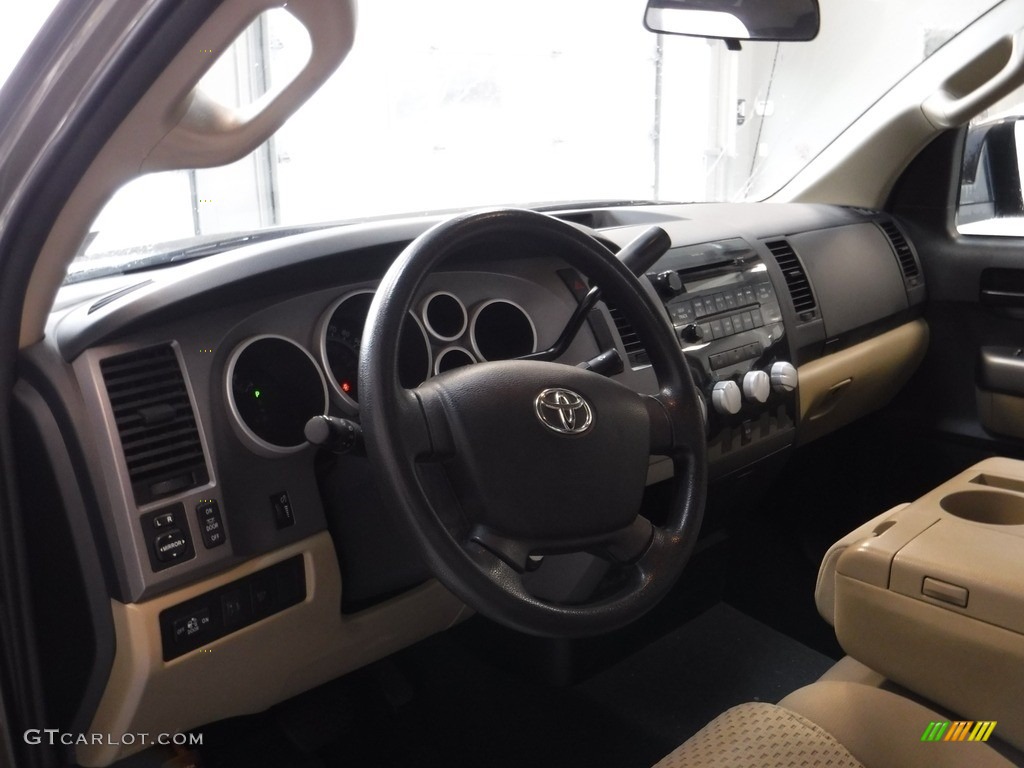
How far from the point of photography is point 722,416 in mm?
1740

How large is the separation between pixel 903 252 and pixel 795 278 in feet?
1.97

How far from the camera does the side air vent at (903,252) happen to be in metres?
2.54

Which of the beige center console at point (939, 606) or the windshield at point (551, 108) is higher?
the windshield at point (551, 108)

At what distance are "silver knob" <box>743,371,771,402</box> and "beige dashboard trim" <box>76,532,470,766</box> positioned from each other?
71 centimetres

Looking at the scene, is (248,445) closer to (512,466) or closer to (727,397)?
(512,466)

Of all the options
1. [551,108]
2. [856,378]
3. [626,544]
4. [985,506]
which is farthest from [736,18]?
[551,108]

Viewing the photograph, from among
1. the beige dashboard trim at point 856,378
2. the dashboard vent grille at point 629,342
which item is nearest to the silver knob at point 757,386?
the dashboard vent grille at point 629,342

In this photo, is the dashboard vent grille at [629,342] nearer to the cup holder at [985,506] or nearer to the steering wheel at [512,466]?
the steering wheel at [512,466]

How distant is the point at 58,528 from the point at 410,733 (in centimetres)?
107

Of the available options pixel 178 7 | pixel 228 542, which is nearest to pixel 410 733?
pixel 228 542

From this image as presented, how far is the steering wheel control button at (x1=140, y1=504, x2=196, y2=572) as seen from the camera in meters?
1.13

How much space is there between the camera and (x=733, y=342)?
189cm

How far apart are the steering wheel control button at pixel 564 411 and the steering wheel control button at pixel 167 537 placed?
1.58ft

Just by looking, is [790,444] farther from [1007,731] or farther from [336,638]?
[336,638]
